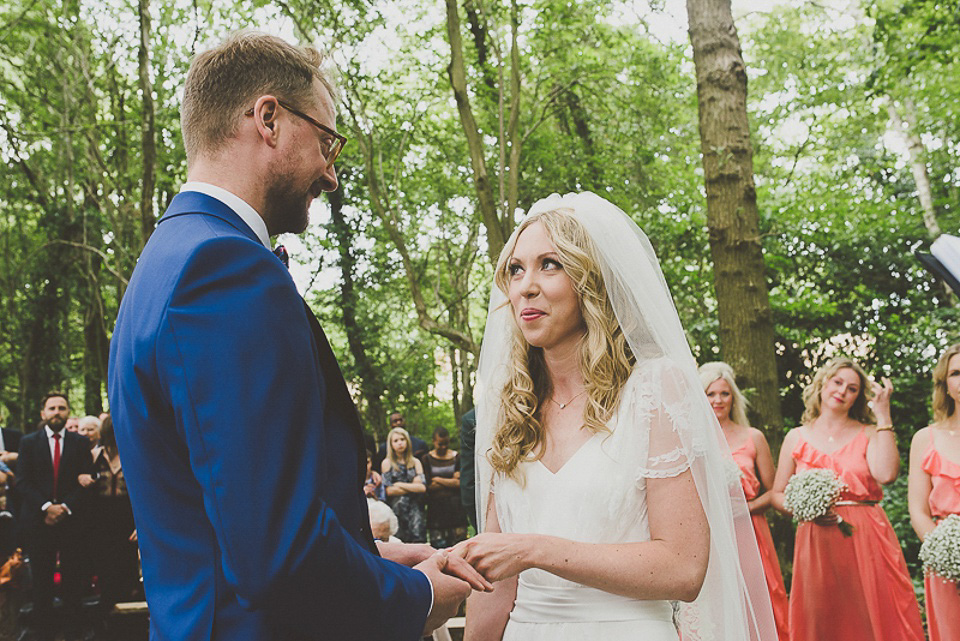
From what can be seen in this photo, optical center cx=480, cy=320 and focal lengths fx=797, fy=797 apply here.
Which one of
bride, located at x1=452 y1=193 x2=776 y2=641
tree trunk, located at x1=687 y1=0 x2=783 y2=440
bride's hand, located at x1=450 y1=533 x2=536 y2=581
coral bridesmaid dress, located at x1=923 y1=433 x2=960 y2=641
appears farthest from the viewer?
tree trunk, located at x1=687 y1=0 x2=783 y2=440

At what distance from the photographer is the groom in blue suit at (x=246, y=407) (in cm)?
132

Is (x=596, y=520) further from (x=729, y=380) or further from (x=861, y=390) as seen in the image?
(x=861, y=390)

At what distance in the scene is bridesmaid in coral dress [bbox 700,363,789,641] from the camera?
603 centimetres

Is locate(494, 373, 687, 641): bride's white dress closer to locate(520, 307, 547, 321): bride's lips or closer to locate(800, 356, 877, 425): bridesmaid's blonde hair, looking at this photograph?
locate(520, 307, 547, 321): bride's lips

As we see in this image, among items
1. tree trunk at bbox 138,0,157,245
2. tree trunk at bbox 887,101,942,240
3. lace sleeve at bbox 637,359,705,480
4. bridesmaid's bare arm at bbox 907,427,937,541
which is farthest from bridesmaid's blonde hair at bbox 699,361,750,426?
tree trunk at bbox 887,101,942,240

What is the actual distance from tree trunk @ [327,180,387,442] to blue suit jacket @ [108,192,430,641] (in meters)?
17.5

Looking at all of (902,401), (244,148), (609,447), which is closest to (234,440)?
(244,148)

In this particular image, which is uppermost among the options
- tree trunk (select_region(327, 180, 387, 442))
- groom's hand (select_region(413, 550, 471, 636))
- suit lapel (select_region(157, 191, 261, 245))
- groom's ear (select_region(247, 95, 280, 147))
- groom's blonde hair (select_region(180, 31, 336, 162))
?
tree trunk (select_region(327, 180, 387, 442))

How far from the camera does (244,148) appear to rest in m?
1.66

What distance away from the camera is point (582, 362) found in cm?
265

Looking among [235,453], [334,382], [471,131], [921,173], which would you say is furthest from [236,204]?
[921,173]

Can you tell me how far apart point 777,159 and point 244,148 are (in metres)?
20.3

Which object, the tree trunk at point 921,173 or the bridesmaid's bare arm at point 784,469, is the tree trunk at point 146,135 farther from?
the tree trunk at point 921,173

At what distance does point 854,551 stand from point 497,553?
4.40 metres
